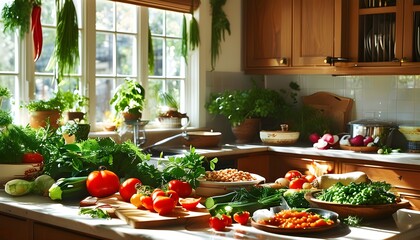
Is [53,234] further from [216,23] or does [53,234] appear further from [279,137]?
[216,23]

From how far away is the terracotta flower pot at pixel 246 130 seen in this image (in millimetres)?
5797

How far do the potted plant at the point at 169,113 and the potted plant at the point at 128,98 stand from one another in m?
0.35

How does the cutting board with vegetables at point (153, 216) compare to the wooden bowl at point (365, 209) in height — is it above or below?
below

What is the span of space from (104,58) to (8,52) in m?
0.85

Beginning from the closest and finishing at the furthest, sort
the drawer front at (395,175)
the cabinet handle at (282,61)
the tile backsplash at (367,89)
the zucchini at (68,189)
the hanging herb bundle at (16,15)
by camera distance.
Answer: the zucchini at (68,189), the hanging herb bundle at (16,15), the drawer front at (395,175), the tile backsplash at (367,89), the cabinet handle at (282,61)

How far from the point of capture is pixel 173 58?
5.84 m

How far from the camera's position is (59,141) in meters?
3.60

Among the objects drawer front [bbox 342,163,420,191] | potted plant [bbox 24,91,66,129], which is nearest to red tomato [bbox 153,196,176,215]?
potted plant [bbox 24,91,66,129]

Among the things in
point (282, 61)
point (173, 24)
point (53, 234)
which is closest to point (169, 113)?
point (173, 24)

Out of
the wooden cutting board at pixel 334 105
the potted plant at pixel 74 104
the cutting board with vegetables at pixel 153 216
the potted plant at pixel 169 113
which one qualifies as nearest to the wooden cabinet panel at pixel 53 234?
the cutting board with vegetables at pixel 153 216

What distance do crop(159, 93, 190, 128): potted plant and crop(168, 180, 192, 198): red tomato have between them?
254 centimetres

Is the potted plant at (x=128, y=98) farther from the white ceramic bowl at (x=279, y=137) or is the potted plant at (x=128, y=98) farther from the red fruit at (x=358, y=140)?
the red fruit at (x=358, y=140)

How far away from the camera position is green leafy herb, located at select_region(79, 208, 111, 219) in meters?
2.72

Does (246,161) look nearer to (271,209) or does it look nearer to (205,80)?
(205,80)
